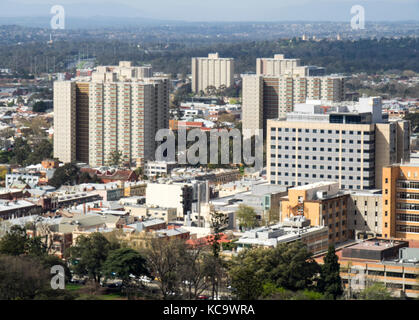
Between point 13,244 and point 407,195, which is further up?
point 407,195

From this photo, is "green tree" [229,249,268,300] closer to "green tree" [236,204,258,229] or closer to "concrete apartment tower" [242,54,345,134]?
"green tree" [236,204,258,229]

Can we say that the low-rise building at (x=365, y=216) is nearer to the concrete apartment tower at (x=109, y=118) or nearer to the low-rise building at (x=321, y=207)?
the low-rise building at (x=321, y=207)

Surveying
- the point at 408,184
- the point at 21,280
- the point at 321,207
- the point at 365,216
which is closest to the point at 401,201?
the point at 408,184

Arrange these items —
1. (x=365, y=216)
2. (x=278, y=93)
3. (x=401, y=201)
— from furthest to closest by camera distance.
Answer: (x=278, y=93)
(x=365, y=216)
(x=401, y=201)

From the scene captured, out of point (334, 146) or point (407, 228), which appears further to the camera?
point (334, 146)

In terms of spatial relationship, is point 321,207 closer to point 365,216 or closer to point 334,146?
point 365,216

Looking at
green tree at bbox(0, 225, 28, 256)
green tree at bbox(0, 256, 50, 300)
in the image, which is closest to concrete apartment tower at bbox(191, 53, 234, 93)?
green tree at bbox(0, 225, 28, 256)

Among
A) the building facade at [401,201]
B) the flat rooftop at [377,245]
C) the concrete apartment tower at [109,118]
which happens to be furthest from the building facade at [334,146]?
the concrete apartment tower at [109,118]
